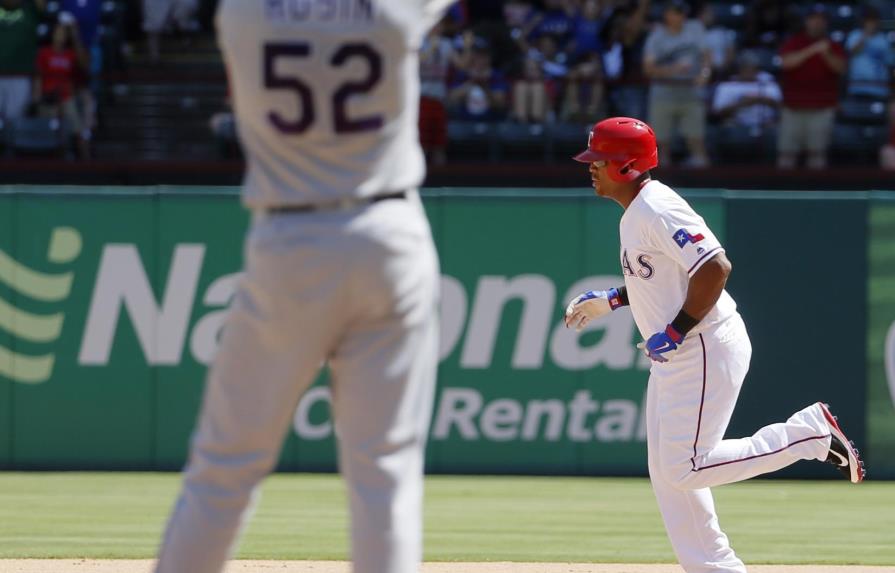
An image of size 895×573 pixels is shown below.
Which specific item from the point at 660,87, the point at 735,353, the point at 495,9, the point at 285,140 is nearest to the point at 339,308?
the point at 285,140

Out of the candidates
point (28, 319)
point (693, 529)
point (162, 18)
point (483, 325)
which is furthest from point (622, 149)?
point (162, 18)

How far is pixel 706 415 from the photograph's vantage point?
5574 millimetres

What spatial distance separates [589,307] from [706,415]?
2.66ft

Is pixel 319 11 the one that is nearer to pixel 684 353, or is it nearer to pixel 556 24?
pixel 684 353

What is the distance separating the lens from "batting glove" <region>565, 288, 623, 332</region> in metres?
6.16

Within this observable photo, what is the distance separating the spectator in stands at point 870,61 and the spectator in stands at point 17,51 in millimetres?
7449

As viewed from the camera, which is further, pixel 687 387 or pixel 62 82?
pixel 62 82

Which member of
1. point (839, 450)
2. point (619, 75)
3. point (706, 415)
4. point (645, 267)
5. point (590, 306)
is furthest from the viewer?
point (619, 75)

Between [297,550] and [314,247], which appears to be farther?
[297,550]

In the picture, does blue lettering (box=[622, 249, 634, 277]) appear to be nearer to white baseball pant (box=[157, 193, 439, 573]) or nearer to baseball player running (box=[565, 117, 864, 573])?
baseball player running (box=[565, 117, 864, 573])

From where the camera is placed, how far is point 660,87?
43.9ft

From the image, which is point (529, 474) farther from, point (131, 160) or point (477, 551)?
point (131, 160)

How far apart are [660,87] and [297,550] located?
7.06 m

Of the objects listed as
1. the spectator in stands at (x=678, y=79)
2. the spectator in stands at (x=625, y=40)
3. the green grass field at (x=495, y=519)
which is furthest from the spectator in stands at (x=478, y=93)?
the green grass field at (x=495, y=519)
